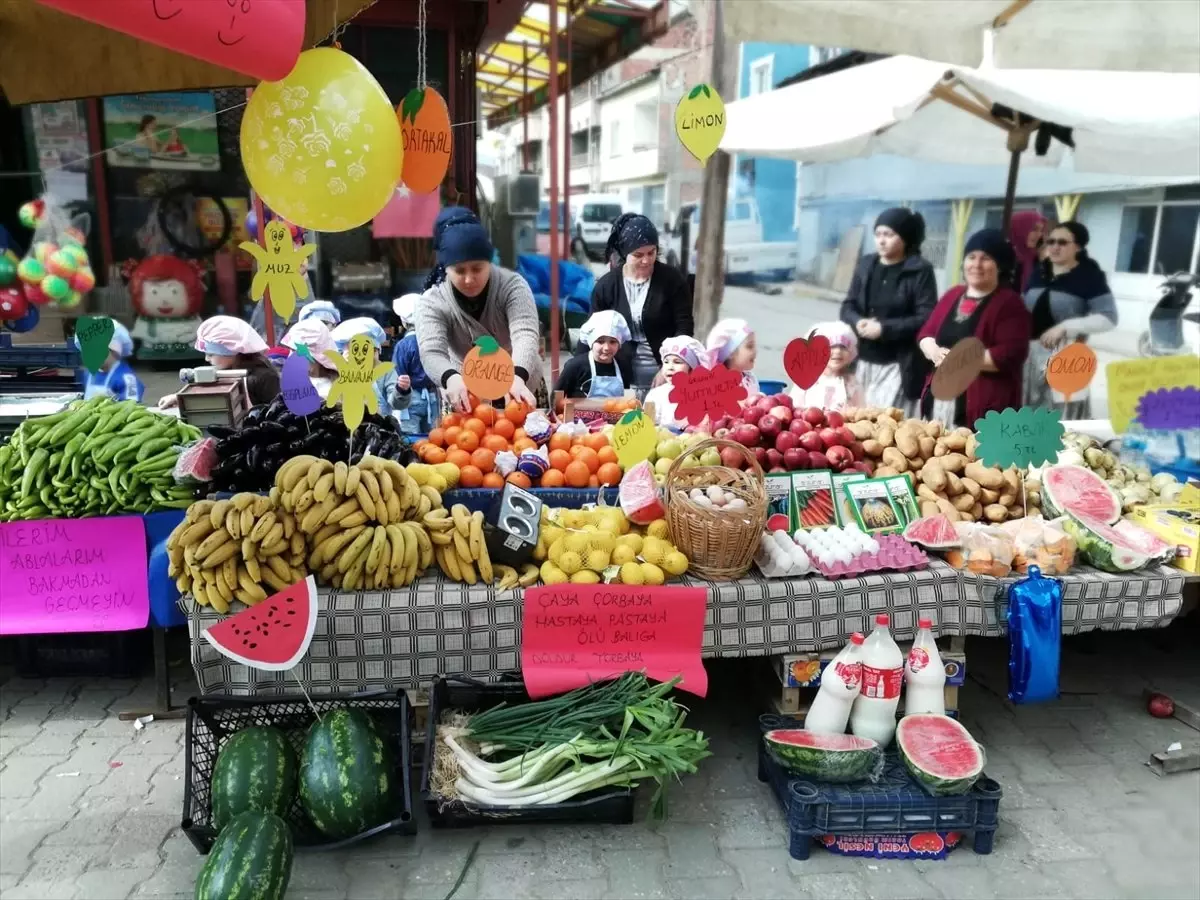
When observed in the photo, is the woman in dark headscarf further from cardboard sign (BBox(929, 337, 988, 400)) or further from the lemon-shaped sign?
cardboard sign (BBox(929, 337, 988, 400))

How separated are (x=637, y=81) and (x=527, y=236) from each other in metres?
14.8

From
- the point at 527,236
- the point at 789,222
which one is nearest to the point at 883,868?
the point at 527,236

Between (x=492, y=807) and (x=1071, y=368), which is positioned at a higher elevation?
(x=1071, y=368)

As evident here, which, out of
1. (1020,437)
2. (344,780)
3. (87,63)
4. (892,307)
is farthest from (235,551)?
(892,307)

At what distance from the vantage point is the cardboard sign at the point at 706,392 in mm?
3258

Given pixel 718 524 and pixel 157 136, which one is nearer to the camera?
pixel 718 524

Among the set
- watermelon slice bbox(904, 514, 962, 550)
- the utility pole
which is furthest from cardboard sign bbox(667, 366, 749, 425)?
the utility pole

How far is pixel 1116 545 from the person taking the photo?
10.7 ft

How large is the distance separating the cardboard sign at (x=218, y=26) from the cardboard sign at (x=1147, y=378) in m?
3.77

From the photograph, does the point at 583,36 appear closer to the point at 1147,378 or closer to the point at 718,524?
the point at 1147,378

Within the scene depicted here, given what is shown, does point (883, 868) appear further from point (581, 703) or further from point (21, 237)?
point (21, 237)

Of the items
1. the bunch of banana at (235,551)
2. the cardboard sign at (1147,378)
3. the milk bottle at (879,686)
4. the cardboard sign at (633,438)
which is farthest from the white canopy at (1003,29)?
the bunch of banana at (235,551)

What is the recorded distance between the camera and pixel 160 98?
9414 mm

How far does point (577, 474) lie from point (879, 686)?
4.50ft
